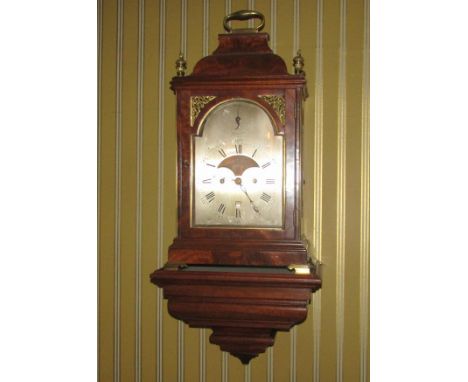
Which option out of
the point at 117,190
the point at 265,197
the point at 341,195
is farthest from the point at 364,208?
the point at 117,190

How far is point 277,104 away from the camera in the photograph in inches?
45.7

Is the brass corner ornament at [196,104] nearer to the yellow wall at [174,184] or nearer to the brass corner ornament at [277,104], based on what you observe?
the brass corner ornament at [277,104]

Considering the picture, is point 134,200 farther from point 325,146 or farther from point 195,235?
point 325,146

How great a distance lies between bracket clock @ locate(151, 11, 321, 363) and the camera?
113 cm

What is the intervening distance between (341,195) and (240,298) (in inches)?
23.1

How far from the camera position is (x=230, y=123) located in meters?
1.20

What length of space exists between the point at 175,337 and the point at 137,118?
2.94 feet

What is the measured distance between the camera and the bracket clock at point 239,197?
1.13 metres

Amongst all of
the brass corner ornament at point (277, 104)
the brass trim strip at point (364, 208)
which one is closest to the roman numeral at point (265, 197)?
the brass corner ornament at point (277, 104)

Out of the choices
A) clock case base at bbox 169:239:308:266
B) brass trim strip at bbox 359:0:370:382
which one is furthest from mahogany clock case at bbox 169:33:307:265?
brass trim strip at bbox 359:0:370:382

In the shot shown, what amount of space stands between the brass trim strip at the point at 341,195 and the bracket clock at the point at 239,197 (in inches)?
13.0
